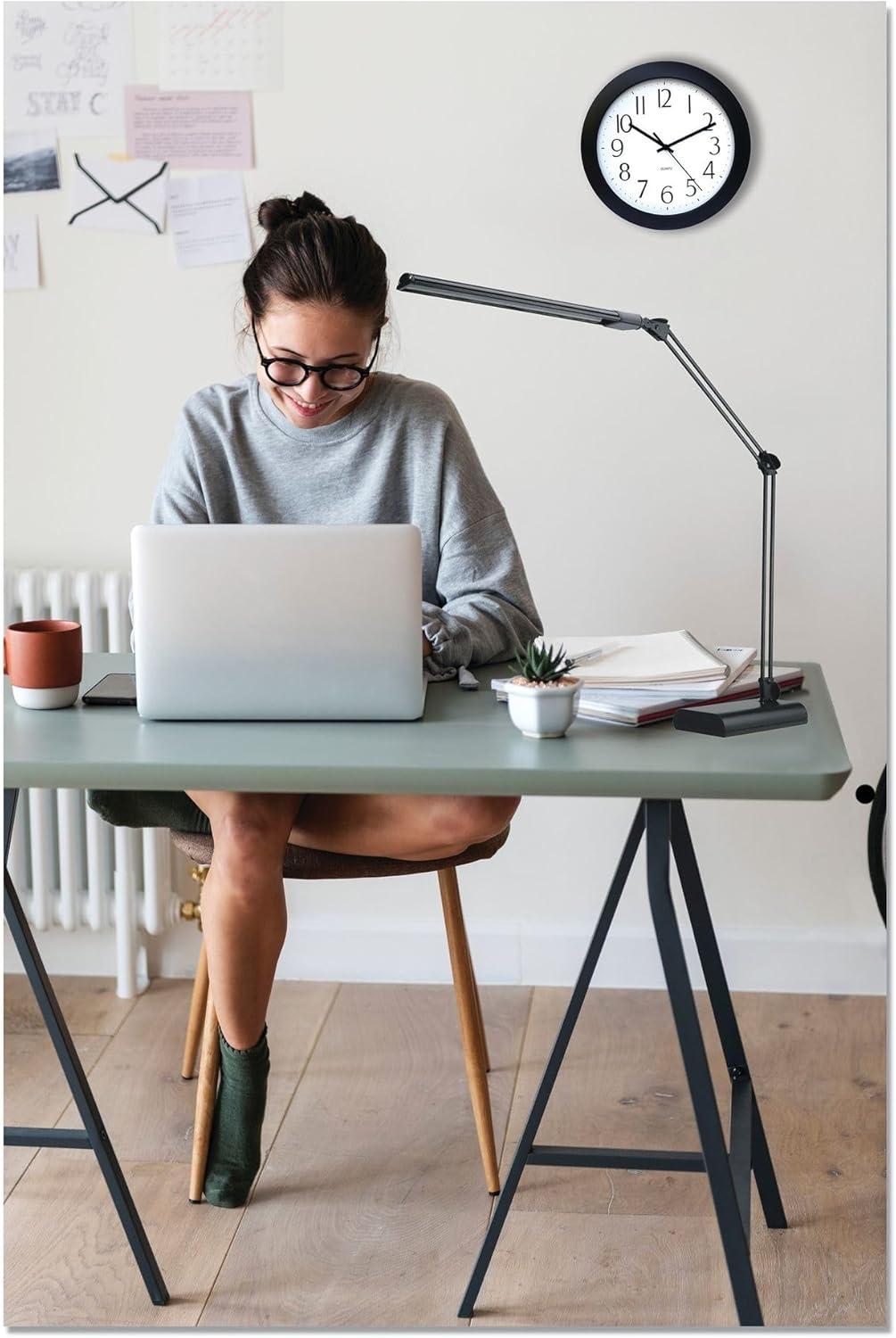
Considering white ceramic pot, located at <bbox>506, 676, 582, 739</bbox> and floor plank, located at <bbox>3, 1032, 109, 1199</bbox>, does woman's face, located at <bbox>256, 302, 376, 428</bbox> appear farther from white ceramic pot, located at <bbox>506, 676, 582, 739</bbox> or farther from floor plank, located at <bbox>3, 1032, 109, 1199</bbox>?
floor plank, located at <bbox>3, 1032, 109, 1199</bbox>

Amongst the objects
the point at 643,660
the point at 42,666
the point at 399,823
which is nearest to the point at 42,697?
the point at 42,666

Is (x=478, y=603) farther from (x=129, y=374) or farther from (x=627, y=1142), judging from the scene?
(x=129, y=374)

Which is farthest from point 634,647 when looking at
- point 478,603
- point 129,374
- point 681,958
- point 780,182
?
point 129,374

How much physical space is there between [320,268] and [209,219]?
0.67 meters

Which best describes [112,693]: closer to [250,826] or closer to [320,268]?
[250,826]

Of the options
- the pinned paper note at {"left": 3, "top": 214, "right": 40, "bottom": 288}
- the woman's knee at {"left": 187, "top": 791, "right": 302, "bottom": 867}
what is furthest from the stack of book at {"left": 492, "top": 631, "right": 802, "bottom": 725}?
the pinned paper note at {"left": 3, "top": 214, "right": 40, "bottom": 288}

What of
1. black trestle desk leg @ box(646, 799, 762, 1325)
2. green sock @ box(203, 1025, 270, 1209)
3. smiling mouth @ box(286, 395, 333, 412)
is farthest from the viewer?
smiling mouth @ box(286, 395, 333, 412)

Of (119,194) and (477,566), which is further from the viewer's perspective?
(119,194)

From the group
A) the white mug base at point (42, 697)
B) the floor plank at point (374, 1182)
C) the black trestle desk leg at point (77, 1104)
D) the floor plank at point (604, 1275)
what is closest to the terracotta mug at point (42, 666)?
the white mug base at point (42, 697)

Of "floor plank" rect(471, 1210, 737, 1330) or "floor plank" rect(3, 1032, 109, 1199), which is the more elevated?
"floor plank" rect(3, 1032, 109, 1199)

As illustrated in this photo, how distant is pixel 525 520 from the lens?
2.39 meters

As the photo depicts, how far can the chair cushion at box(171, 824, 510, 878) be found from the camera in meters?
1.74

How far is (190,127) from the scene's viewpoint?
2.31 metres

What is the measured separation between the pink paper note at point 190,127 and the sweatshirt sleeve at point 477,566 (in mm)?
700
